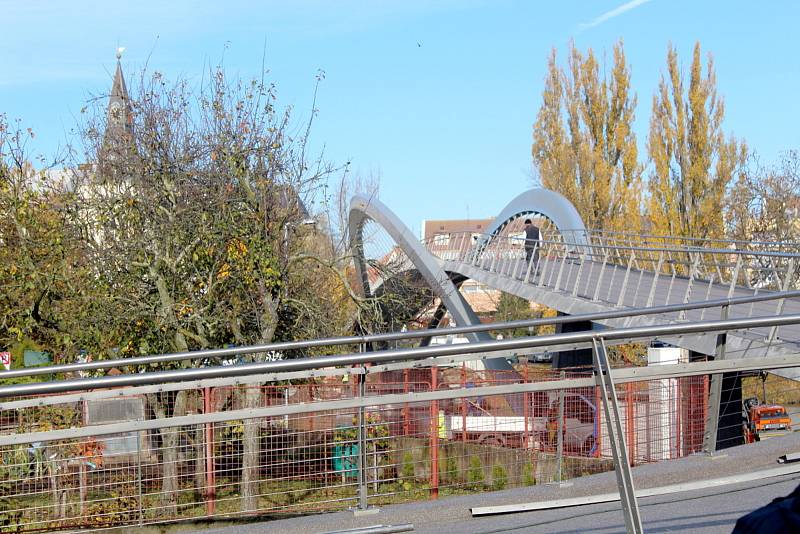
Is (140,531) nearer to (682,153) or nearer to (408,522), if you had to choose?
(408,522)

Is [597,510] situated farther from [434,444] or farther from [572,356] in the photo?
[572,356]

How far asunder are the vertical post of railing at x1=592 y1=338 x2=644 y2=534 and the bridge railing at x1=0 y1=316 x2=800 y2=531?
2cm

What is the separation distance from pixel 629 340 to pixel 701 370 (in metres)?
0.55

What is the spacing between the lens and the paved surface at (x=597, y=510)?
6.15 metres

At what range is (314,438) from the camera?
9.42 meters

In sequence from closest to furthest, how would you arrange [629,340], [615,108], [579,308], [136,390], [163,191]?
[629,340]
[136,390]
[163,191]
[579,308]
[615,108]

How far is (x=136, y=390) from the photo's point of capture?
6090mm

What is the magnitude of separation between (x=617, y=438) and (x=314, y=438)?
4.95 meters

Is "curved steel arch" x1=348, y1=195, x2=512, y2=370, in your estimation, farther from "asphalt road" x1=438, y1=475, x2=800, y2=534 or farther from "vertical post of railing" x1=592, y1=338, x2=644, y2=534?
"vertical post of railing" x1=592, y1=338, x2=644, y2=534

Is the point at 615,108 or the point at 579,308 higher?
the point at 615,108

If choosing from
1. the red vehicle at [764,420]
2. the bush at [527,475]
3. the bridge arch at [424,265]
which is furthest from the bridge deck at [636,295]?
the bush at [527,475]

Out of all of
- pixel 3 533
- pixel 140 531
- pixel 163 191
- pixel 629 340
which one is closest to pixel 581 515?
pixel 629 340

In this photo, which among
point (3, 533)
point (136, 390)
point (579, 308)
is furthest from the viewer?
point (579, 308)

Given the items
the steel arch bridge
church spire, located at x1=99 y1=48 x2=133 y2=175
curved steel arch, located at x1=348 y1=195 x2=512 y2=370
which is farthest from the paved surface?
curved steel arch, located at x1=348 y1=195 x2=512 y2=370
